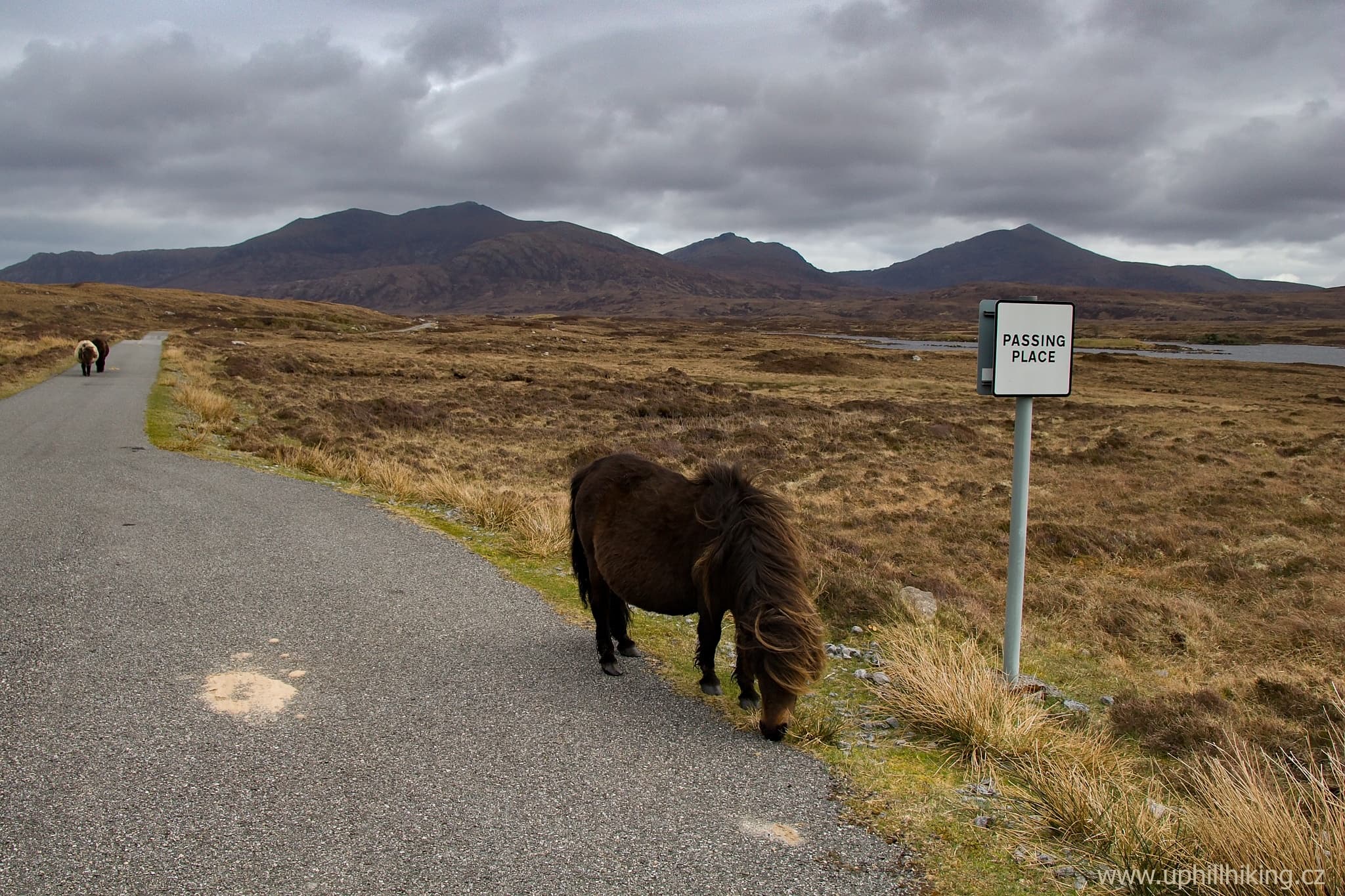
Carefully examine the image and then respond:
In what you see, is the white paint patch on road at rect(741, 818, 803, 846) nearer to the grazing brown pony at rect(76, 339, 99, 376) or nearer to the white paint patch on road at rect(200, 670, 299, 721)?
the white paint patch on road at rect(200, 670, 299, 721)

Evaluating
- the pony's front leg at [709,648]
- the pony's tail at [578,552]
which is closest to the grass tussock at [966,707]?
the pony's front leg at [709,648]

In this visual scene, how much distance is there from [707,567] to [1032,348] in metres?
2.51

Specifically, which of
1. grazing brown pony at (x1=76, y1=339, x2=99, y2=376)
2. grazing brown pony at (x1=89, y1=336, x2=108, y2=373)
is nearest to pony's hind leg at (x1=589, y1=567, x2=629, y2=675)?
grazing brown pony at (x1=76, y1=339, x2=99, y2=376)

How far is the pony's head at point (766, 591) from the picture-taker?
4.35 m

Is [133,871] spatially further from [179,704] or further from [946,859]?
[946,859]

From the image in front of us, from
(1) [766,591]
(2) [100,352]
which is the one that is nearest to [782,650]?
(1) [766,591]

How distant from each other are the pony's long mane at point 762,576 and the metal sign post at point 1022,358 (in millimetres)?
1498

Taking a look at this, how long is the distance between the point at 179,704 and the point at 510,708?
1.97 metres

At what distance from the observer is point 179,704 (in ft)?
15.6

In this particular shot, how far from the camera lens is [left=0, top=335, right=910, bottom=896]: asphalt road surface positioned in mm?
3377

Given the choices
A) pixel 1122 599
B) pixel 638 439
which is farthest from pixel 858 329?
pixel 1122 599

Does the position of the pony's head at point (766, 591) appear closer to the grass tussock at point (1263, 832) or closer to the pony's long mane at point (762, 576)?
the pony's long mane at point (762, 576)

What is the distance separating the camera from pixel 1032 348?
5.02 metres

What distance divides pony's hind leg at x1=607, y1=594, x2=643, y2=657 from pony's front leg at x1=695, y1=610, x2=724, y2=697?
0.82 metres
